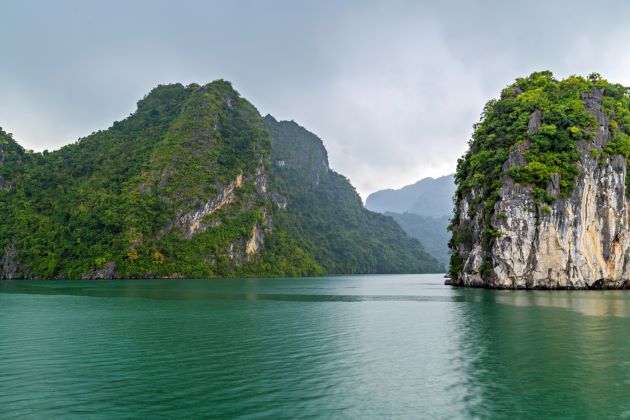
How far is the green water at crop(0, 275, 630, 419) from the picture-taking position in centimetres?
1218

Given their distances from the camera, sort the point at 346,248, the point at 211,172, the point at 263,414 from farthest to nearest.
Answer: the point at 346,248
the point at 211,172
the point at 263,414

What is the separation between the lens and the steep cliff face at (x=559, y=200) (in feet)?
181

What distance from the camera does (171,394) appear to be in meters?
13.1

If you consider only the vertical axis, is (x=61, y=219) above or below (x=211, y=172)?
below

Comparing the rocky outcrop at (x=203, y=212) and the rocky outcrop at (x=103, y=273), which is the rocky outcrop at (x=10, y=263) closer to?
the rocky outcrop at (x=103, y=273)

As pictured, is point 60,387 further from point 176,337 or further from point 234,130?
point 234,130

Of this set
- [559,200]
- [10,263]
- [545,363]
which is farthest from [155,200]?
[545,363]

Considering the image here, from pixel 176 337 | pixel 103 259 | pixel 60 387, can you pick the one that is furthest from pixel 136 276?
pixel 60 387

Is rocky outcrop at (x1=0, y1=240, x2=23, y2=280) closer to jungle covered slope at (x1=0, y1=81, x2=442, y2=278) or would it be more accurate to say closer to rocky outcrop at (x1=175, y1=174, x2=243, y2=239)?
jungle covered slope at (x1=0, y1=81, x2=442, y2=278)

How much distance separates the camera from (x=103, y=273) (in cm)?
10138

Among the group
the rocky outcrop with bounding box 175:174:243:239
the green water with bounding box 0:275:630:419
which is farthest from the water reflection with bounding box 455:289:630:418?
the rocky outcrop with bounding box 175:174:243:239

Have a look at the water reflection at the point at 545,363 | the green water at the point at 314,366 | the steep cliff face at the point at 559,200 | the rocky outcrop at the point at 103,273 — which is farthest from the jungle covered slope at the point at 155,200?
the water reflection at the point at 545,363

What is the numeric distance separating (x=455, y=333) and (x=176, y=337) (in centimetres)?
1327

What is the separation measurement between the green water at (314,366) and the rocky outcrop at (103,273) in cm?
7499
